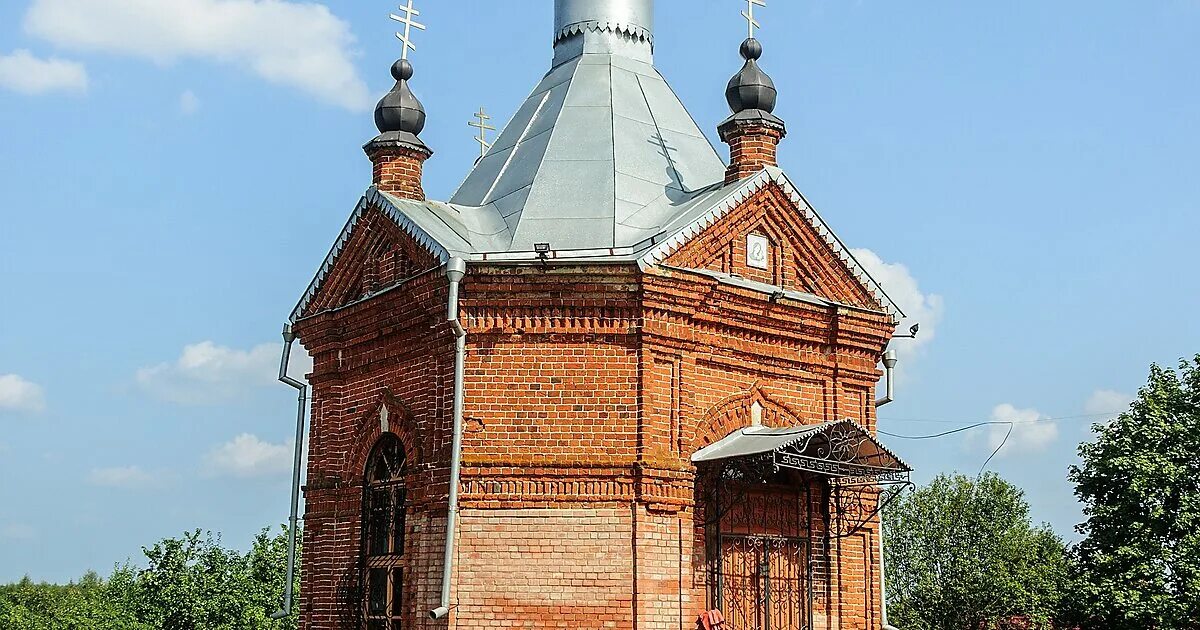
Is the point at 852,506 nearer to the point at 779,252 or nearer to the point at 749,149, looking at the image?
the point at 779,252

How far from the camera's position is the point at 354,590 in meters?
10.6

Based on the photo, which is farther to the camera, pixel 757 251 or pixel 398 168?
pixel 398 168

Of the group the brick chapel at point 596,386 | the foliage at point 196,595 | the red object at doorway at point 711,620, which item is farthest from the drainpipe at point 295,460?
the foliage at point 196,595

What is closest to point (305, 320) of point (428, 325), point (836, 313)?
point (428, 325)

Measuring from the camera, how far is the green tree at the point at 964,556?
20250mm

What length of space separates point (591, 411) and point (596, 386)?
20cm

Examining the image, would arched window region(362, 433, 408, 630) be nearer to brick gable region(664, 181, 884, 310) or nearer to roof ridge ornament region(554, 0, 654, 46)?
brick gable region(664, 181, 884, 310)

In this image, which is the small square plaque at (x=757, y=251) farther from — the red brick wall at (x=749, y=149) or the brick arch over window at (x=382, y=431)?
the brick arch over window at (x=382, y=431)

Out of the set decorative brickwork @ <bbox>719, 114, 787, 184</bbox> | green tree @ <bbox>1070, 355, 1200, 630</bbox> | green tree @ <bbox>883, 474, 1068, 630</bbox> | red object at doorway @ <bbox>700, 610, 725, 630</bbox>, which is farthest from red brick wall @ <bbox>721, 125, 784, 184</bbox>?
green tree @ <bbox>883, 474, 1068, 630</bbox>

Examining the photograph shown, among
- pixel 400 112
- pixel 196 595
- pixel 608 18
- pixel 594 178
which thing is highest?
pixel 608 18

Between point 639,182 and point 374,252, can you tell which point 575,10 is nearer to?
point 639,182

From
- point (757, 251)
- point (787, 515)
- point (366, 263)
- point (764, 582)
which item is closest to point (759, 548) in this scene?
point (764, 582)

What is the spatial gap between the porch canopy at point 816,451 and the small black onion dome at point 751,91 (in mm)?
2834

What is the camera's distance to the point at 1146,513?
660 inches
